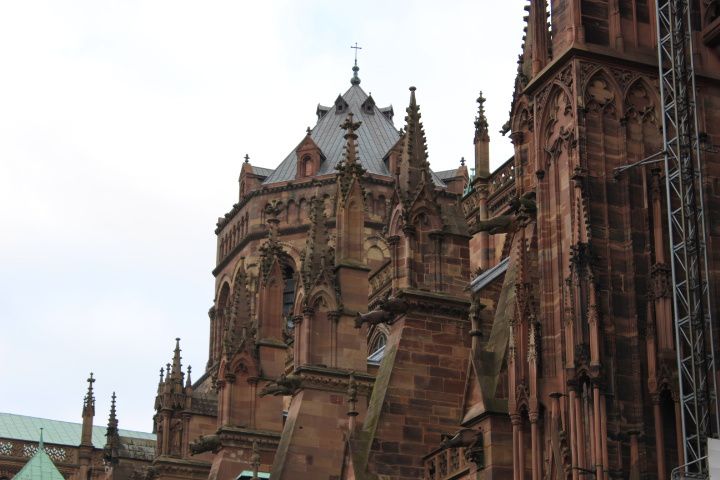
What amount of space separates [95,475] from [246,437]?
4801cm

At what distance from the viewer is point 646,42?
3131cm

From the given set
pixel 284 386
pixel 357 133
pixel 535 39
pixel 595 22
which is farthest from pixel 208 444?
pixel 357 133

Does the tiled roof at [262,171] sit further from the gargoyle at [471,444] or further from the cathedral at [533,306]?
the gargoyle at [471,444]

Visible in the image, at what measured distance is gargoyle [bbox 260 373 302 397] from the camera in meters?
41.5

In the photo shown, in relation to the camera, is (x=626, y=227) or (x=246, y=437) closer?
(x=626, y=227)

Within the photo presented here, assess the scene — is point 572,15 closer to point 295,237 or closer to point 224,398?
point 224,398

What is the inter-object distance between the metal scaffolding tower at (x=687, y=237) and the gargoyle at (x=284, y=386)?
14719mm

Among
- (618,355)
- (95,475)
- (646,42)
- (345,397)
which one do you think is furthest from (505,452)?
(95,475)

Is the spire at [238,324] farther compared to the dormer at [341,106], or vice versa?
the dormer at [341,106]

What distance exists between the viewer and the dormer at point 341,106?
3460 inches

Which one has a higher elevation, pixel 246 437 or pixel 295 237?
pixel 295 237

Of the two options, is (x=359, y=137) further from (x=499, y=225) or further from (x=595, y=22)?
(x=595, y=22)

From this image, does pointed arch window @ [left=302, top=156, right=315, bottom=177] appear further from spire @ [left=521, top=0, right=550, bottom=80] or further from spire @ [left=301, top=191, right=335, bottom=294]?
spire @ [left=521, top=0, right=550, bottom=80]

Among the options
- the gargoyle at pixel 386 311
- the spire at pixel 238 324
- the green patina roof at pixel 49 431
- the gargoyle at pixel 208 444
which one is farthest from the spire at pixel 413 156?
the green patina roof at pixel 49 431
